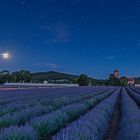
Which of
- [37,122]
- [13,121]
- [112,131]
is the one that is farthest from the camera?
[112,131]

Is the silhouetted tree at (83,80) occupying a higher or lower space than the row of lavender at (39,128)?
higher

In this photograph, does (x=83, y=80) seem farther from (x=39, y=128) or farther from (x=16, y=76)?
(x=39, y=128)

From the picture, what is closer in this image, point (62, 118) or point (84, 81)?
point (62, 118)

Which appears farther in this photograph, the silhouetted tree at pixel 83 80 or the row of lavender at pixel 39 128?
the silhouetted tree at pixel 83 80

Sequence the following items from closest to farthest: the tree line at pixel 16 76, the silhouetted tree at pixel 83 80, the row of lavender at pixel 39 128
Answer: the row of lavender at pixel 39 128
the tree line at pixel 16 76
the silhouetted tree at pixel 83 80

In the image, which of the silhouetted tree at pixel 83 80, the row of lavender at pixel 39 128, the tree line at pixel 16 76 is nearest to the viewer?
the row of lavender at pixel 39 128

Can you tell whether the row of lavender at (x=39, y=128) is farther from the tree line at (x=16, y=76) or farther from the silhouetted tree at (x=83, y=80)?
the silhouetted tree at (x=83, y=80)

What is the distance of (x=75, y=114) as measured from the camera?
9.98 meters

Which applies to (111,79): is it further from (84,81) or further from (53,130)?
(53,130)

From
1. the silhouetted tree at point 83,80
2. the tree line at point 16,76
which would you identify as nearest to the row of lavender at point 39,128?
the tree line at point 16,76

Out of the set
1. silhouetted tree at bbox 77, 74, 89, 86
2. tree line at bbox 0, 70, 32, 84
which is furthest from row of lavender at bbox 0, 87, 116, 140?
silhouetted tree at bbox 77, 74, 89, 86

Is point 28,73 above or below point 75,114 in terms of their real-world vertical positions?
above

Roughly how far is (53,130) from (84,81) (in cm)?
11410

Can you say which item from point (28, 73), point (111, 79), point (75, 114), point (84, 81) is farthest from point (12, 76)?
point (75, 114)
